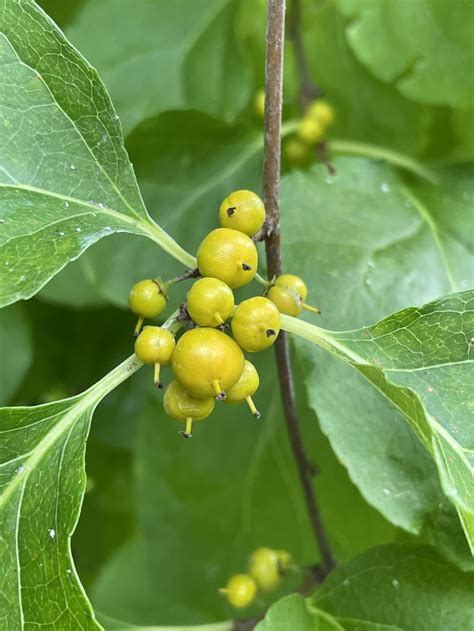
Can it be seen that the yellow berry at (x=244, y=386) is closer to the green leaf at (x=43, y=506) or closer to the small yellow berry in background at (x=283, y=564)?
the green leaf at (x=43, y=506)

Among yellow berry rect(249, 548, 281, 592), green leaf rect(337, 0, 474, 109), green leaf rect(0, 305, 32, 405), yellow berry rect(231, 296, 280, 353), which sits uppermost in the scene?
yellow berry rect(231, 296, 280, 353)

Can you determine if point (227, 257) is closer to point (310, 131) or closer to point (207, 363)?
point (207, 363)

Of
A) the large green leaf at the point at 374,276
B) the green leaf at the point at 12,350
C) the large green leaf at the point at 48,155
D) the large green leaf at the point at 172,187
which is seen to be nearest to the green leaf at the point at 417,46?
the large green leaf at the point at 374,276

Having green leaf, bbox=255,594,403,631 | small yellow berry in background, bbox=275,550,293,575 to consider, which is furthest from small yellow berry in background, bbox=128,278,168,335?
small yellow berry in background, bbox=275,550,293,575

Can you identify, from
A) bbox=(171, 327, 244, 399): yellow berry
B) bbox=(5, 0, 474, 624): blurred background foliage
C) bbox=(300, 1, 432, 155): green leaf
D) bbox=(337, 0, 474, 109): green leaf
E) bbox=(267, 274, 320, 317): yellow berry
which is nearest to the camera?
bbox=(171, 327, 244, 399): yellow berry

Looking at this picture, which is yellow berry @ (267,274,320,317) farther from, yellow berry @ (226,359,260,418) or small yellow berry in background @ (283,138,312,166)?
A: small yellow berry in background @ (283,138,312,166)

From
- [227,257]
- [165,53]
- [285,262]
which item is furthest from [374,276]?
[165,53]

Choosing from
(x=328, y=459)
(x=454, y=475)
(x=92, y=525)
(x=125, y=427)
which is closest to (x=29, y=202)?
(x=454, y=475)

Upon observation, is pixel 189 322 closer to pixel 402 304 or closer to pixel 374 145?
pixel 402 304
